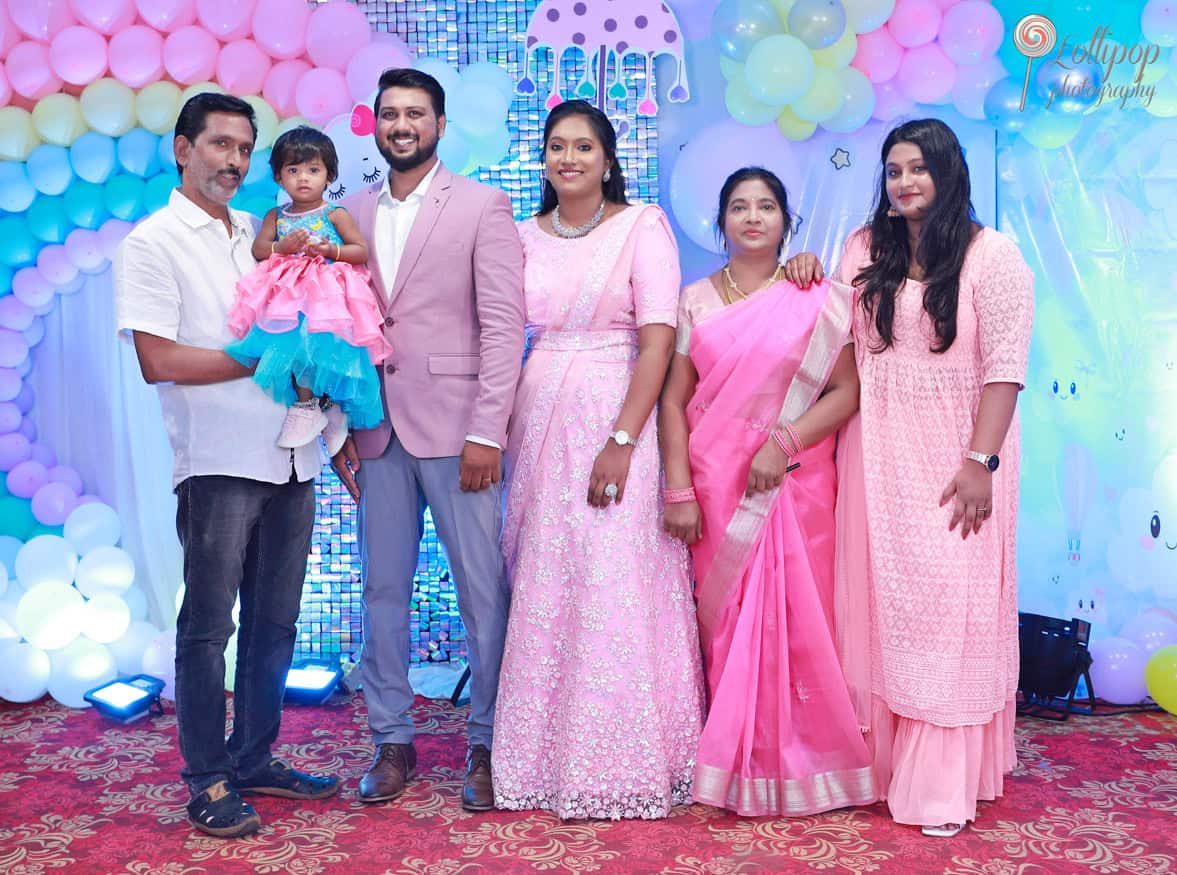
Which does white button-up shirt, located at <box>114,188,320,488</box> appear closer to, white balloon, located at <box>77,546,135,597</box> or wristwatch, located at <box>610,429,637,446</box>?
wristwatch, located at <box>610,429,637,446</box>

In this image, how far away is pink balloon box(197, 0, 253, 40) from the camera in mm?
3428

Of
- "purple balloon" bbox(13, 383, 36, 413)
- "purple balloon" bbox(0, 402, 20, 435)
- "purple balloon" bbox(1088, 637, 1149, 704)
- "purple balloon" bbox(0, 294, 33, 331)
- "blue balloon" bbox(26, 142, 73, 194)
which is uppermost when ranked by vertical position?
"blue balloon" bbox(26, 142, 73, 194)

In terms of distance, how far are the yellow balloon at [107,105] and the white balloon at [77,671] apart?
170 centimetres

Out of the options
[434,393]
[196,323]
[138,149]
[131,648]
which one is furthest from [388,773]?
[138,149]

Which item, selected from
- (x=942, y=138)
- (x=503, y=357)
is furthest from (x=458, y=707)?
(x=942, y=138)

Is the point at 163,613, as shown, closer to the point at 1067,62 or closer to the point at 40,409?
the point at 40,409

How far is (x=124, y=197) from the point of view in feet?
11.6

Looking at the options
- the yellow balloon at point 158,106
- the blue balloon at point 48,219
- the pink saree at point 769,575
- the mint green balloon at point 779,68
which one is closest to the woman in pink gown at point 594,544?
the pink saree at point 769,575

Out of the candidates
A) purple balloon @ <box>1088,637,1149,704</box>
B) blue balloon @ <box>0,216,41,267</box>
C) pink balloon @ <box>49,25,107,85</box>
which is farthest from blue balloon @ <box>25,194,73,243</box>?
purple balloon @ <box>1088,637,1149,704</box>

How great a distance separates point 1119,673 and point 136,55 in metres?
3.76

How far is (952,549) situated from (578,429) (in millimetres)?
959

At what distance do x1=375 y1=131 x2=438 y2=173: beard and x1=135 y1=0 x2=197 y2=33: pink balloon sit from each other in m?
1.18

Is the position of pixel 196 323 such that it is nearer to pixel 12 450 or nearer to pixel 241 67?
pixel 241 67

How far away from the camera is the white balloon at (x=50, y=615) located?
3.51 m
